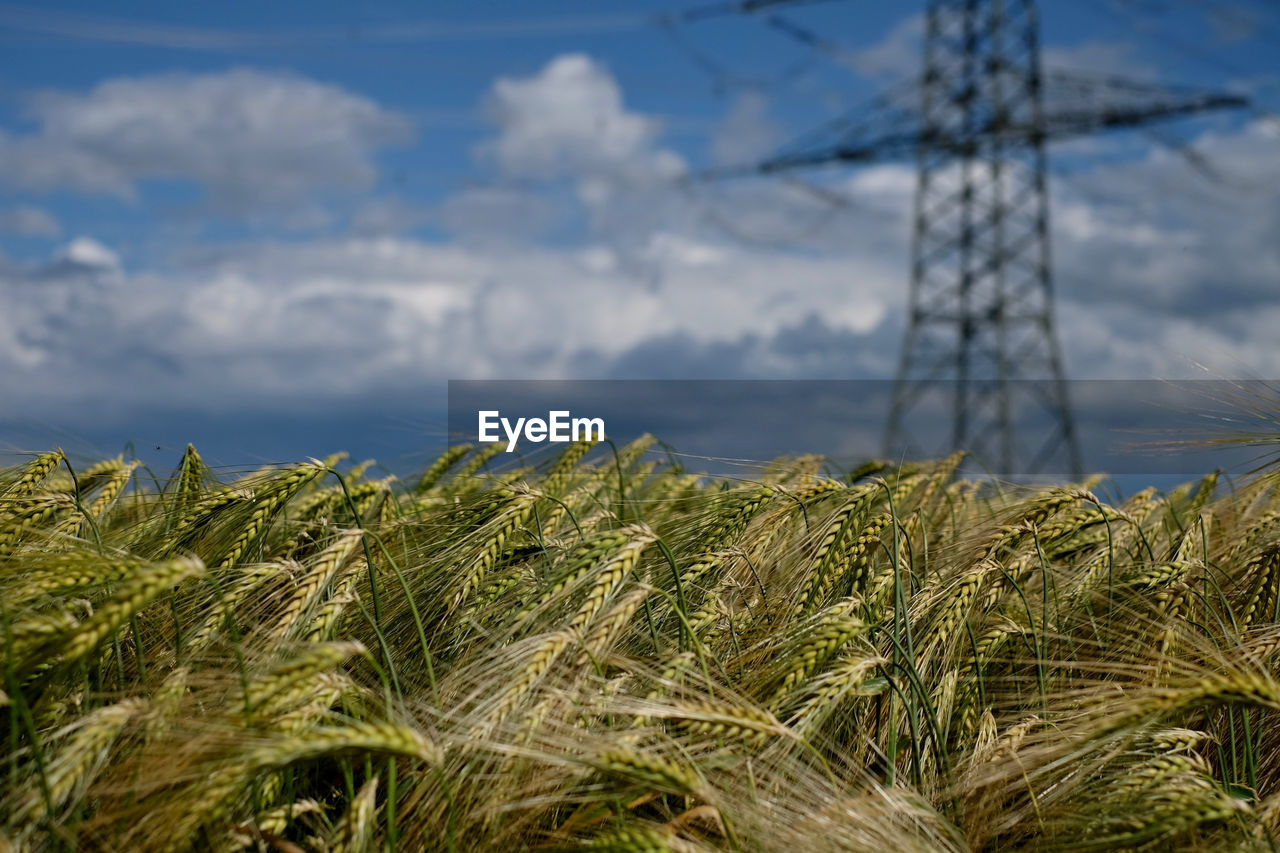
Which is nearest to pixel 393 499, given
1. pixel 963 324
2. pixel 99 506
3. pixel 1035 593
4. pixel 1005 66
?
pixel 99 506

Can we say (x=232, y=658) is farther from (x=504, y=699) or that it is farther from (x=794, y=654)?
(x=794, y=654)

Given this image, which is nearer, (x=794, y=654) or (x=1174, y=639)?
(x=794, y=654)

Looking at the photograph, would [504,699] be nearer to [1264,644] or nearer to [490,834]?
[490,834]

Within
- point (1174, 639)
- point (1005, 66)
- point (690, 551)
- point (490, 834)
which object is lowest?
point (490, 834)

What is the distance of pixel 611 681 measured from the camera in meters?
2.16

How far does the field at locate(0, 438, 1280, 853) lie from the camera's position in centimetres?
180

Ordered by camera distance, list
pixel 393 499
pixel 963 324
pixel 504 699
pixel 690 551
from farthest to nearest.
→ pixel 963 324, pixel 393 499, pixel 690 551, pixel 504 699

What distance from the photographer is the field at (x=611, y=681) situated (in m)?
1.80

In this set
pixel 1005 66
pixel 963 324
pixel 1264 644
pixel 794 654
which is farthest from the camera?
pixel 1005 66

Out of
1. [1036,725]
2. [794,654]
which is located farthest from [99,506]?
[1036,725]

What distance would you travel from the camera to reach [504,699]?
75.6 inches

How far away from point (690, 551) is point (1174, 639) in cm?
128

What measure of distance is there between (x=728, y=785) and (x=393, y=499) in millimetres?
2114

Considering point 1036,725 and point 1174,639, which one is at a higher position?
point 1174,639
